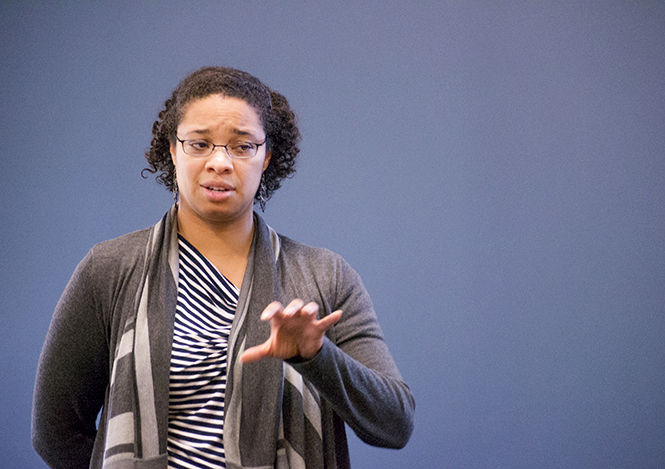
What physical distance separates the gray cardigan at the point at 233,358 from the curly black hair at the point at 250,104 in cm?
15

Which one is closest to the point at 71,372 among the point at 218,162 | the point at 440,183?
the point at 218,162

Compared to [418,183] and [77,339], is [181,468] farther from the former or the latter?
[418,183]

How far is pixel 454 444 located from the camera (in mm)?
2092

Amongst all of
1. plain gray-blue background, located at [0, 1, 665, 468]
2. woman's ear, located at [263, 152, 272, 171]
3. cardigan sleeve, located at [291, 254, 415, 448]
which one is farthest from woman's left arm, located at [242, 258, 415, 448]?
plain gray-blue background, located at [0, 1, 665, 468]

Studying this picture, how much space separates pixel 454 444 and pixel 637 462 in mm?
596

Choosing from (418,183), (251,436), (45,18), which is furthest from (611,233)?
(45,18)

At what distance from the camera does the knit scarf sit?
1.05m

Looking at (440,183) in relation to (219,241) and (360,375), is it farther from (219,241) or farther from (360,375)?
(360,375)

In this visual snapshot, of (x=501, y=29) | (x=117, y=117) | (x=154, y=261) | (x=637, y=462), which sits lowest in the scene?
(x=637, y=462)

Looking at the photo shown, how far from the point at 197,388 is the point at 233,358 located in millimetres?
80

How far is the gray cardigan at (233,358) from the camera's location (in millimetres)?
1053

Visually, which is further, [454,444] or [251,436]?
[454,444]

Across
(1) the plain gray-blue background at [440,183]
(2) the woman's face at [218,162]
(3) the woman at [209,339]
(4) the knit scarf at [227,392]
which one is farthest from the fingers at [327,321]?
(1) the plain gray-blue background at [440,183]

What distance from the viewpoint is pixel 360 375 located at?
102 cm
